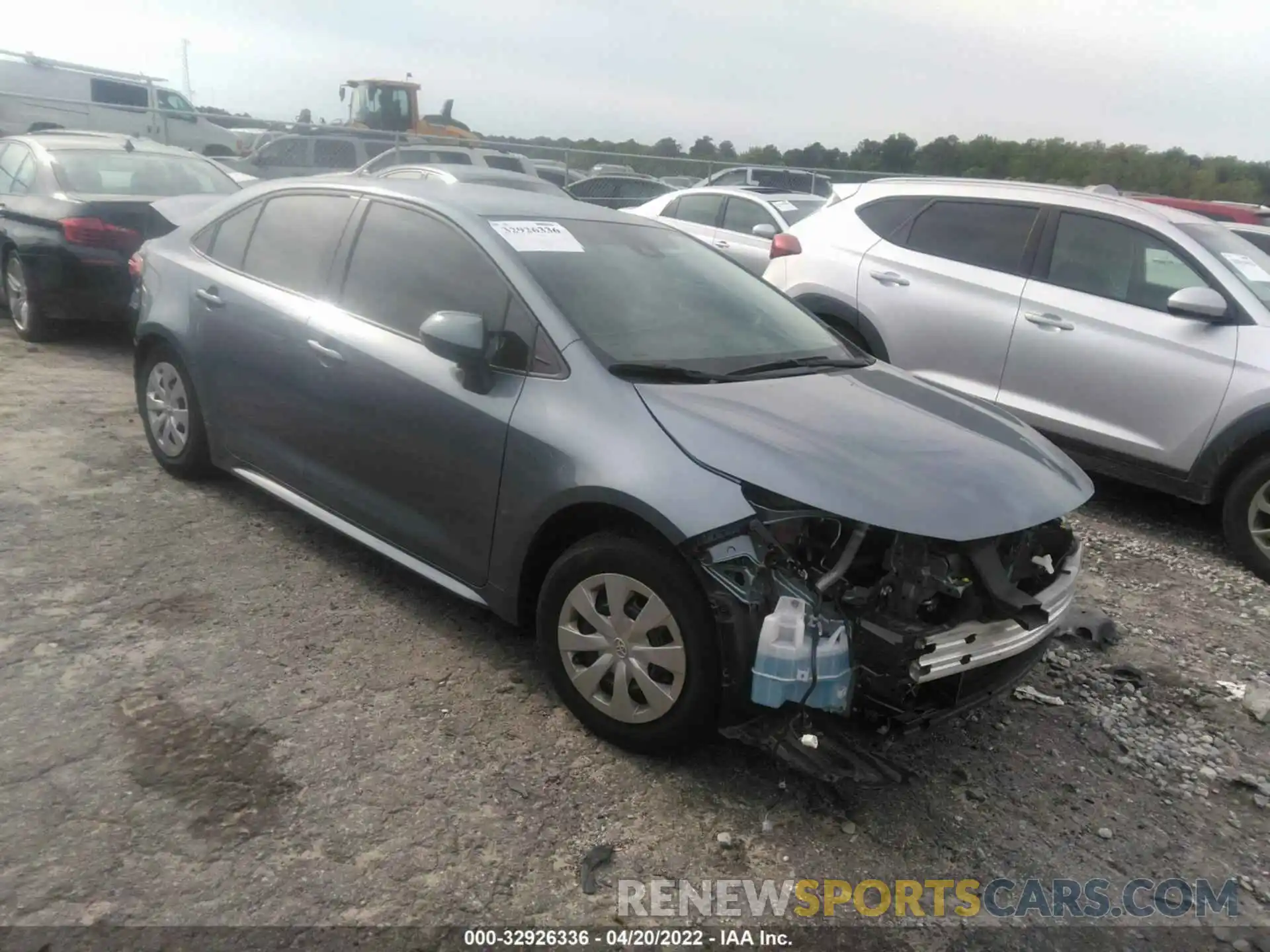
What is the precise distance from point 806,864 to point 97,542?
339 cm

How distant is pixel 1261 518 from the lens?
4.94 m

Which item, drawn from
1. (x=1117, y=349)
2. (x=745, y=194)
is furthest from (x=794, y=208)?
(x=1117, y=349)

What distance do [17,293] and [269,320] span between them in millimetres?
5233

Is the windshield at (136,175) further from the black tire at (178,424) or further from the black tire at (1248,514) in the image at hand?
the black tire at (1248,514)

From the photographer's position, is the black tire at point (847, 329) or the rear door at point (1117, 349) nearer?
the rear door at point (1117, 349)

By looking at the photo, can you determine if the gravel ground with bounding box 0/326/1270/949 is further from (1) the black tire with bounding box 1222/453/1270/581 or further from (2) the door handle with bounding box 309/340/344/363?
(2) the door handle with bounding box 309/340/344/363

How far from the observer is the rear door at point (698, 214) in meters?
10.4

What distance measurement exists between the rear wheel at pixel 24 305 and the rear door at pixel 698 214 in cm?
592

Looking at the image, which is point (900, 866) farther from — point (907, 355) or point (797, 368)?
point (907, 355)

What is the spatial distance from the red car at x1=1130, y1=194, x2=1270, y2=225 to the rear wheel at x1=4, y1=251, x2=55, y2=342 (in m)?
8.61

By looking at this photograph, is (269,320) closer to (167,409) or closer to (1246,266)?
(167,409)

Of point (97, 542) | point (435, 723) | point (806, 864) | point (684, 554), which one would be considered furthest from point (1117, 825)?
point (97, 542)

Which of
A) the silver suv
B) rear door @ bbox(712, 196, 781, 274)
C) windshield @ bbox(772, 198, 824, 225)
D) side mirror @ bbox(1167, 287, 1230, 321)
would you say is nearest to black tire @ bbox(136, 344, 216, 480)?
the silver suv

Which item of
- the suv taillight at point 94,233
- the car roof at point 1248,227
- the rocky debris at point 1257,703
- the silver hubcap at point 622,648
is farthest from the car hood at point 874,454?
the suv taillight at point 94,233
